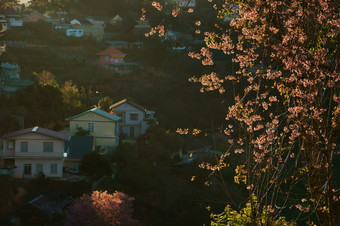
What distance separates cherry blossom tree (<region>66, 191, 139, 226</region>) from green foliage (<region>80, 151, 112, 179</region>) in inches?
133

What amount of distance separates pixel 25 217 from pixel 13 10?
102 ft

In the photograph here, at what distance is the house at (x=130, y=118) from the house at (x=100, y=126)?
161 inches

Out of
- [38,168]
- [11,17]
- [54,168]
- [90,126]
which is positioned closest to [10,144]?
[38,168]

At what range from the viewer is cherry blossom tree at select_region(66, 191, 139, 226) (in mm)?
16013

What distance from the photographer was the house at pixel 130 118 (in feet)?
96.4

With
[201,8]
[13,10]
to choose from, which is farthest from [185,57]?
[13,10]

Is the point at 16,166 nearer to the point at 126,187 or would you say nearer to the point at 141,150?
the point at 126,187

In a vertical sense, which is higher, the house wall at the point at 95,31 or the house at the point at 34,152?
the house wall at the point at 95,31

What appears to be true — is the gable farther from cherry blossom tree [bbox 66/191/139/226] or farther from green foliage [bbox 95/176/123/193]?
cherry blossom tree [bbox 66/191/139/226]

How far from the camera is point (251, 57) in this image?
202 inches

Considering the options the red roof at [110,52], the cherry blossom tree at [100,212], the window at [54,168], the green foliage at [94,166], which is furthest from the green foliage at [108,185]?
the red roof at [110,52]

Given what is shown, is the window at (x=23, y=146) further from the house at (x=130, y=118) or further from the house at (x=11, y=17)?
the house at (x=11, y=17)

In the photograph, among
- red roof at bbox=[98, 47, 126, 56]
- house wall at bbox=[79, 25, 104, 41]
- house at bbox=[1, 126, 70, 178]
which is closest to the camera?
house at bbox=[1, 126, 70, 178]

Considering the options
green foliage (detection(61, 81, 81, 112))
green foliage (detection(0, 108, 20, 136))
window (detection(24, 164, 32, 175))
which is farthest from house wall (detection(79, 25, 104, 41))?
window (detection(24, 164, 32, 175))
